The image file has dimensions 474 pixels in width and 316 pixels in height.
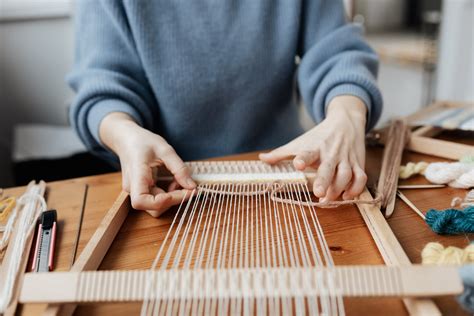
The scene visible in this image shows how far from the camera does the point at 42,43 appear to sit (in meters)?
2.05

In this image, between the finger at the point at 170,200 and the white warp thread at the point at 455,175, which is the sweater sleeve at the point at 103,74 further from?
the white warp thread at the point at 455,175

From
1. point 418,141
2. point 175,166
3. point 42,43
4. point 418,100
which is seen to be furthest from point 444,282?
point 418,100

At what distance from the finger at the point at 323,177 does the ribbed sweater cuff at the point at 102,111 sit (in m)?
0.40

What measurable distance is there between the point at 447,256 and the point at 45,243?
50cm

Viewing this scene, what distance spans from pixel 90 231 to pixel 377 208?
406mm

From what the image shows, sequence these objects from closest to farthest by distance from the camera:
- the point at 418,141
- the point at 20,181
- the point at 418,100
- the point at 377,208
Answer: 1. the point at 377,208
2. the point at 418,141
3. the point at 20,181
4. the point at 418,100

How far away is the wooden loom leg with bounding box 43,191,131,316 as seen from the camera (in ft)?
1.45

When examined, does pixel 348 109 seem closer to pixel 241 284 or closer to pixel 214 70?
pixel 214 70

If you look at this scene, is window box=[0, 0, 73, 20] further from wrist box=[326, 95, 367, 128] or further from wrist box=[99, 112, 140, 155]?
wrist box=[326, 95, 367, 128]

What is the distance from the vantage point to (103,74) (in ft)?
2.95

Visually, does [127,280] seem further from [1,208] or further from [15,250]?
[1,208]

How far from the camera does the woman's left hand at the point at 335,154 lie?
65 centimetres

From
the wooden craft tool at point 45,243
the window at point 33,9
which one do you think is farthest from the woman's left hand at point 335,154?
the window at point 33,9

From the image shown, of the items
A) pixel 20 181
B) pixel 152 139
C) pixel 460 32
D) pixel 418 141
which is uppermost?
pixel 152 139
